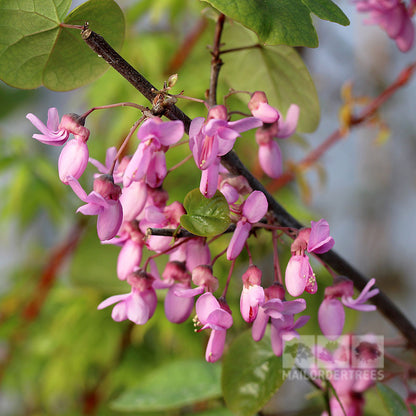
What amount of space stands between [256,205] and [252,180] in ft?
0.15

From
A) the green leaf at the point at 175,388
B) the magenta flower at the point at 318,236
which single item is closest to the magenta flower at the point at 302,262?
the magenta flower at the point at 318,236

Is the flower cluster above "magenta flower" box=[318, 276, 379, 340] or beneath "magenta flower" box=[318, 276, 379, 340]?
above

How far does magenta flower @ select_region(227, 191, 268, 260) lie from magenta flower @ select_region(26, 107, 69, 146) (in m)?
0.13

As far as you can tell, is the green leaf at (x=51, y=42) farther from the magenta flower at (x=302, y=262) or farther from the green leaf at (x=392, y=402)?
the green leaf at (x=392, y=402)

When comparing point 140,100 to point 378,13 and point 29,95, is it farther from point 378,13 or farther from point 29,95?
point 29,95

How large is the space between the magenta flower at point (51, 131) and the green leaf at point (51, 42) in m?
0.05

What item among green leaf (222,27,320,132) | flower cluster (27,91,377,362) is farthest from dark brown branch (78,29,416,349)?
green leaf (222,27,320,132)

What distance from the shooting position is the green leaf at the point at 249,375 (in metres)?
0.41

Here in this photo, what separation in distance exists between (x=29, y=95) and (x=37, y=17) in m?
0.95

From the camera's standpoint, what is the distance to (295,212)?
77cm

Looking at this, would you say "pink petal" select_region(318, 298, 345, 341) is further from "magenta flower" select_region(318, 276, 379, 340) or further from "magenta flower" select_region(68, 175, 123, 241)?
"magenta flower" select_region(68, 175, 123, 241)

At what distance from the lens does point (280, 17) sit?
0.31m

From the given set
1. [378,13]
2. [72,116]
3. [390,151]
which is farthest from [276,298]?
[390,151]

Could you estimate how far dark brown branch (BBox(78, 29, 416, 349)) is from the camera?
0.30 metres
